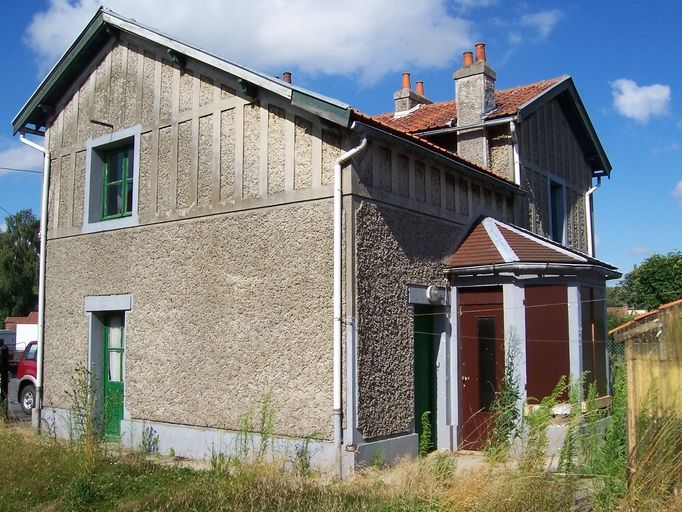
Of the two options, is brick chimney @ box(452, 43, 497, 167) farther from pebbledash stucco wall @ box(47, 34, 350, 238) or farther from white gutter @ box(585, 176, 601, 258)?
pebbledash stucco wall @ box(47, 34, 350, 238)

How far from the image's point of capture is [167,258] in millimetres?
9820

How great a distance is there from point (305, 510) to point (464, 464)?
3.34 m

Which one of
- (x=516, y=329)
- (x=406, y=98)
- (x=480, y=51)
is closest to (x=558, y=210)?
(x=480, y=51)

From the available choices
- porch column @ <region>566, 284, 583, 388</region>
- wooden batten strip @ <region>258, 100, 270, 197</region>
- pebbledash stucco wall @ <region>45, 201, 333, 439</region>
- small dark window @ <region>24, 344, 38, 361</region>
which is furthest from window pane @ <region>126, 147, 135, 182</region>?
small dark window @ <region>24, 344, 38, 361</region>

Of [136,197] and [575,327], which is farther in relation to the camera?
[136,197]

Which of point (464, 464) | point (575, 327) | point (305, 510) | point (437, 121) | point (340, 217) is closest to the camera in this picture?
point (305, 510)

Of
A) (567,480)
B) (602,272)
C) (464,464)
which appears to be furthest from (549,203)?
(567,480)

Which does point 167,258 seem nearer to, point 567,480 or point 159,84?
point 159,84

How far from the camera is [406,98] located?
51.2 ft

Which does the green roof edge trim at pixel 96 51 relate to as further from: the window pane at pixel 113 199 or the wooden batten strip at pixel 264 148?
the window pane at pixel 113 199

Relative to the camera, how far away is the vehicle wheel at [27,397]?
15826mm

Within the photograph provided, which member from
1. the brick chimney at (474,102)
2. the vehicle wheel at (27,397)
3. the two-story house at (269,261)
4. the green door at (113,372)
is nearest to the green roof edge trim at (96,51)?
the two-story house at (269,261)

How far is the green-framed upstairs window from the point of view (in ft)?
35.8

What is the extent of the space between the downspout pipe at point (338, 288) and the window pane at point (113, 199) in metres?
4.79
